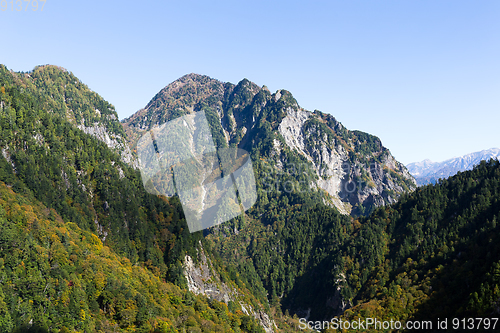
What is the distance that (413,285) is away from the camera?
356ft

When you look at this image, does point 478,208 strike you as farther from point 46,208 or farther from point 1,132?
point 1,132
